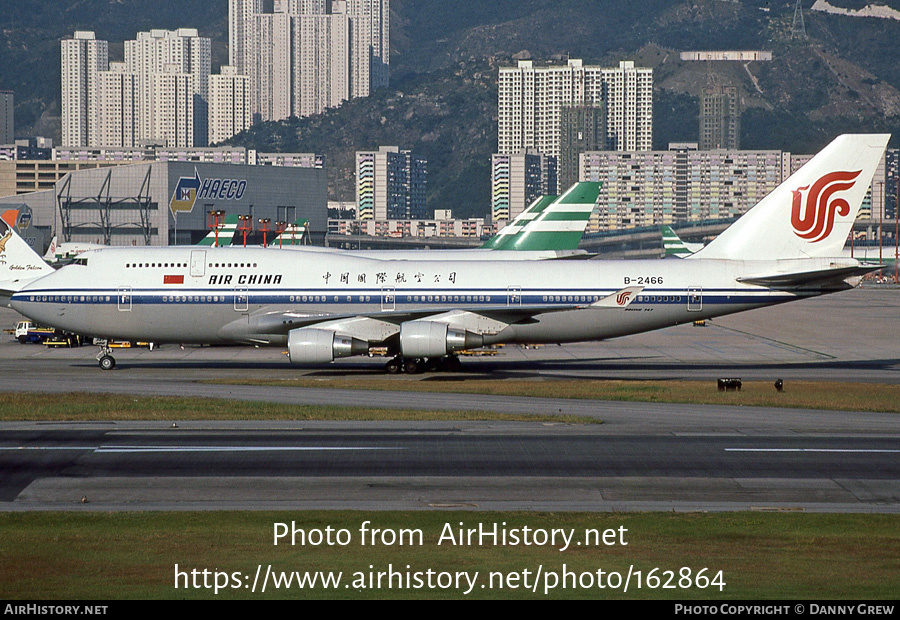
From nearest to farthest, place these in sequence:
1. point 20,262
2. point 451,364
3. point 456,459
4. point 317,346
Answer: point 456,459 < point 317,346 < point 451,364 < point 20,262

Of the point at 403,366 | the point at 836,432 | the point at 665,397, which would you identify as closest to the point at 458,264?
the point at 403,366

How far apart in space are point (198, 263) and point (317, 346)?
307 inches

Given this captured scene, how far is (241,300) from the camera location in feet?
156

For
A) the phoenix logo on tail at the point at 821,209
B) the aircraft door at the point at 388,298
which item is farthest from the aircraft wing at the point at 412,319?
the phoenix logo on tail at the point at 821,209

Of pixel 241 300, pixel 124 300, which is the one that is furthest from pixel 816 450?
pixel 124 300

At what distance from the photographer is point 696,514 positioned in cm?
2086

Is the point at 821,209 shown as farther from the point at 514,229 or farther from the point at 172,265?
the point at 514,229

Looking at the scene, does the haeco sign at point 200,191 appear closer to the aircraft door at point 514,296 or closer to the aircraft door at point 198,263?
the aircraft door at point 198,263

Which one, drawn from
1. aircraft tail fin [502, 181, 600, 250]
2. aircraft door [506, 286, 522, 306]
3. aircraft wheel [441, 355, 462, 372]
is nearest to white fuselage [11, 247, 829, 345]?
aircraft door [506, 286, 522, 306]

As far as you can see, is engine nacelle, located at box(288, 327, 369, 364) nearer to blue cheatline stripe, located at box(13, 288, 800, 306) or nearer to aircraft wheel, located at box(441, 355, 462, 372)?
blue cheatline stripe, located at box(13, 288, 800, 306)

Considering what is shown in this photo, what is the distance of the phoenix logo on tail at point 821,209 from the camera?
47406mm

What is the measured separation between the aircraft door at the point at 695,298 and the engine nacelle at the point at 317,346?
1380 cm

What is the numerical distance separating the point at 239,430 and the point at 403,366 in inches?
688

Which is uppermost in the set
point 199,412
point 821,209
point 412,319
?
Answer: point 821,209
